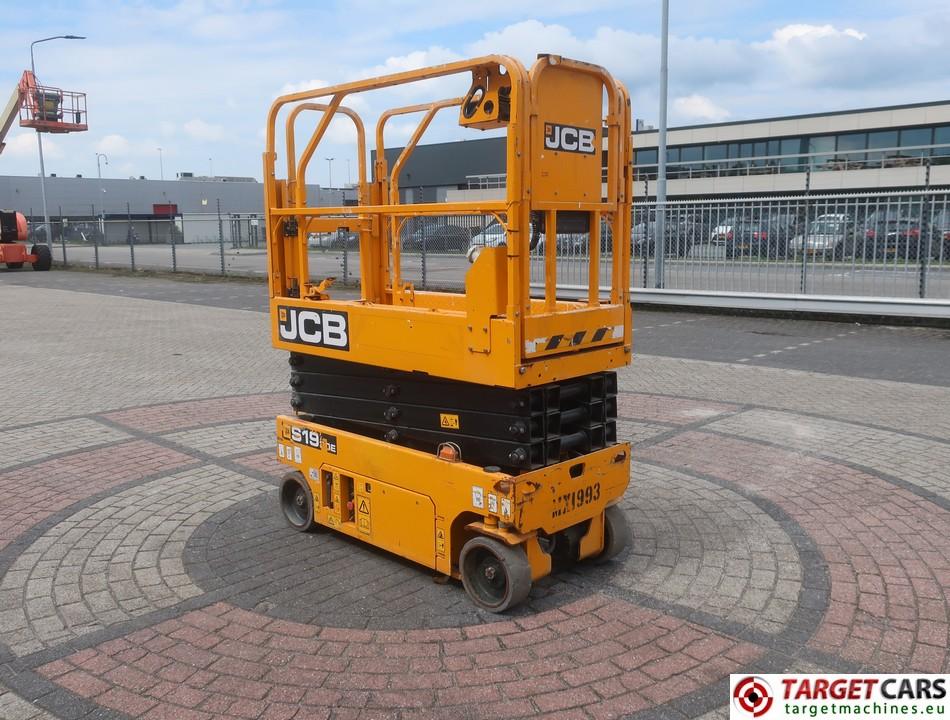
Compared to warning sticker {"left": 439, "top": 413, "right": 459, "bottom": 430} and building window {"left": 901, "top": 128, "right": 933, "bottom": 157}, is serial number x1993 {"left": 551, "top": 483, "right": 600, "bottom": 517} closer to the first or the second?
warning sticker {"left": 439, "top": 413, "right": 459, "bottom": 430}

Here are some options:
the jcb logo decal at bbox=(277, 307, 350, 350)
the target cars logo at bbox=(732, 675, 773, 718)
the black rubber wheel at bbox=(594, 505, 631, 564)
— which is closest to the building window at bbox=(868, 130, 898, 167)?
the black rubber wheel at bbox=(594, 505, 631, 564)

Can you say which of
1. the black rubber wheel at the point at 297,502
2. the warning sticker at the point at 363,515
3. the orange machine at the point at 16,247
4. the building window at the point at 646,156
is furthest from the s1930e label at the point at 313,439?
the building window at the point at 646,156

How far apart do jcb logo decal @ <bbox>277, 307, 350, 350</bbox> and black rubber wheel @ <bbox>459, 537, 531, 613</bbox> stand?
134 cm

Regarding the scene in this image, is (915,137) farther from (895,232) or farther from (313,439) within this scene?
(313,439)

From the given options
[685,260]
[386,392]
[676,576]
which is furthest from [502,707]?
[685,260]

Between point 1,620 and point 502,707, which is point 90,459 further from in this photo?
point 502,707

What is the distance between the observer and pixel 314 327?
482cm

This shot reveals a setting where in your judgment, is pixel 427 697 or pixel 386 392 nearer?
pixel 427 697

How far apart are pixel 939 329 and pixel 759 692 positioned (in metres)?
12.6

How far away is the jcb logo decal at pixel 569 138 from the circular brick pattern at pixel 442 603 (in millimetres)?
2259

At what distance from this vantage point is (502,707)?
3.28 metres

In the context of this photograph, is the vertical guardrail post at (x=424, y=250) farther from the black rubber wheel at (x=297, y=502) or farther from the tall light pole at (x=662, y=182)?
the black rubber wheel at (x=297, y=502)

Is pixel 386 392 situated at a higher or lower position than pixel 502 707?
higher

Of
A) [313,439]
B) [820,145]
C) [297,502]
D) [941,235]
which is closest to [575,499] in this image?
[313,439]
